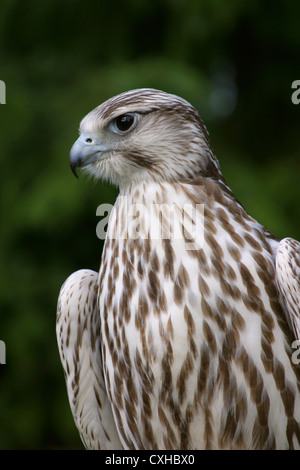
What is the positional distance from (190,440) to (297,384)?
16.9 inches

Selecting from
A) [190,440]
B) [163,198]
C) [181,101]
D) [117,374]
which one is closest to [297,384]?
[190,440]

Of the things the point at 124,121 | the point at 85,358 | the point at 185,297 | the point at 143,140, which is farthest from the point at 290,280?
the point at 85,358

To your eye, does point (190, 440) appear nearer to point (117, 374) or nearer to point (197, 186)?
point (117, 374)

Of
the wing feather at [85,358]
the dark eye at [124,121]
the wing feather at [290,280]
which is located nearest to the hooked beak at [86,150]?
the dark eye at [124,121]

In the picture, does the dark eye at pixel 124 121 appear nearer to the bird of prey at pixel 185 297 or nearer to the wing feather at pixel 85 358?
the bird of prey at pixel 185 297

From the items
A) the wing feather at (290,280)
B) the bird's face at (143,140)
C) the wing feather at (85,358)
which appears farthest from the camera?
the wing feather at (85,358)

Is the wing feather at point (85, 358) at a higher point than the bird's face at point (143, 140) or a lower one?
lower

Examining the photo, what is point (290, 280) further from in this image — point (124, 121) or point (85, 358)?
point (85, 358)

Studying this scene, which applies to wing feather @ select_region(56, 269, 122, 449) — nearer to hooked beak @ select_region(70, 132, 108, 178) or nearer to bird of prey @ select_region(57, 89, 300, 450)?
bird of prey @ select_region(57, 89, 300, 450)

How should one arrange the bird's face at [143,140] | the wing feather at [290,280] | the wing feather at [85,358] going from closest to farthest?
the wing feather at [290,280]
the bird's face at [143,140]
the wing feather at [85,358]

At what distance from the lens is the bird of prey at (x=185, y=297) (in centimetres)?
218

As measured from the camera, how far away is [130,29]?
5016 mm

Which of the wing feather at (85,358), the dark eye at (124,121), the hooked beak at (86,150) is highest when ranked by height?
the dark eye at (124,121)

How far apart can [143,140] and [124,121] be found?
0.10 metres
